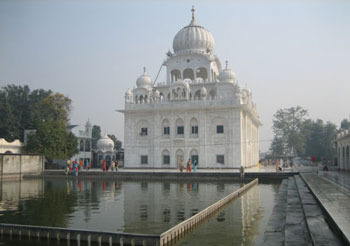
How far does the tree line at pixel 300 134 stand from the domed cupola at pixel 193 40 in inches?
1269

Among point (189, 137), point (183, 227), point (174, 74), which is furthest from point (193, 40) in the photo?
point (183, 227)

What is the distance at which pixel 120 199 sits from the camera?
15.5 metres

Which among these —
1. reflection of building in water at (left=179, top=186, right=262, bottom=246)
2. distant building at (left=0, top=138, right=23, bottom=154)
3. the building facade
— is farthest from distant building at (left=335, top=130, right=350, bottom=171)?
distant building at (left=0, top=138, right=23, bottom=154)

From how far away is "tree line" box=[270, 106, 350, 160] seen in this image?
204ft

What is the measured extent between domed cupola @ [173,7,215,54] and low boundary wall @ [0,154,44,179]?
19521 mm

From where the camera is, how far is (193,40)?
131 ft

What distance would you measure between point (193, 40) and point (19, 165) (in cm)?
2255

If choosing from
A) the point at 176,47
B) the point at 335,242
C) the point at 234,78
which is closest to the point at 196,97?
the point at 234,78

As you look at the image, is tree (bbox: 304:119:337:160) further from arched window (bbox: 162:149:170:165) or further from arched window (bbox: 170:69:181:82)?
arched window (bbox: 162:149:170:165)

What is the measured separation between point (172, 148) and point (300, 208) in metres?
25.4

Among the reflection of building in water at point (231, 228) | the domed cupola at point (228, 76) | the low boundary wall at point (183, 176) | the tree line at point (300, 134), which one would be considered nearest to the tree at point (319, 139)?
the tree line at point (300, 134)

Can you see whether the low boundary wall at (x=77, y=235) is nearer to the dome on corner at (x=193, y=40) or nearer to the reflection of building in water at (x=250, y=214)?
the reflection of building in water at (x=250, y=214)

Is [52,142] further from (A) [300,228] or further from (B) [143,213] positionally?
(A) [300,228]

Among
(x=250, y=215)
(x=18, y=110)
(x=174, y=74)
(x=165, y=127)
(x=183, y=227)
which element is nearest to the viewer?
(x=183, y=227)
